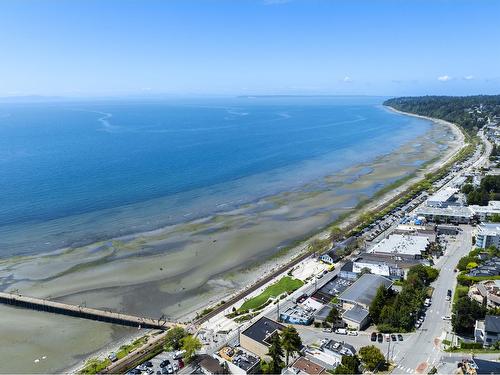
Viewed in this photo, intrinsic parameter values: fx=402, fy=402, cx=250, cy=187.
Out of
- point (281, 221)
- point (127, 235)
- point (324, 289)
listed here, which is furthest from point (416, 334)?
point (127, 235)

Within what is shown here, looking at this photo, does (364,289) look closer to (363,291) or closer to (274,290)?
(363,291)

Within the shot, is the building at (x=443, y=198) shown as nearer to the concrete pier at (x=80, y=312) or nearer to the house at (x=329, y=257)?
the house at (x=329, y=257)

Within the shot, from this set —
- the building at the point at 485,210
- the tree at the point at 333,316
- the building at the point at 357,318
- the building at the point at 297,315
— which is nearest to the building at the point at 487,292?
the building at the point at 357,318

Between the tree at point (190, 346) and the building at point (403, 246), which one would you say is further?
the building at point (403, 246)

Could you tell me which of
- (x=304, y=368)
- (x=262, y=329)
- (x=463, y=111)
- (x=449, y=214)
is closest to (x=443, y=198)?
(x=449, y=214)

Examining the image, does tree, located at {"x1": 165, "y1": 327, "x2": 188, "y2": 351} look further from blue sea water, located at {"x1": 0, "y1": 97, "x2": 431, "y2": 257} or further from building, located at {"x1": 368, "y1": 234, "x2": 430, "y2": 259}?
building, located at {"x1": 368, "y1": 234, "x2": 430, "y2": 259}

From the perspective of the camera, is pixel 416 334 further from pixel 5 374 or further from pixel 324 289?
pixel 5 374
